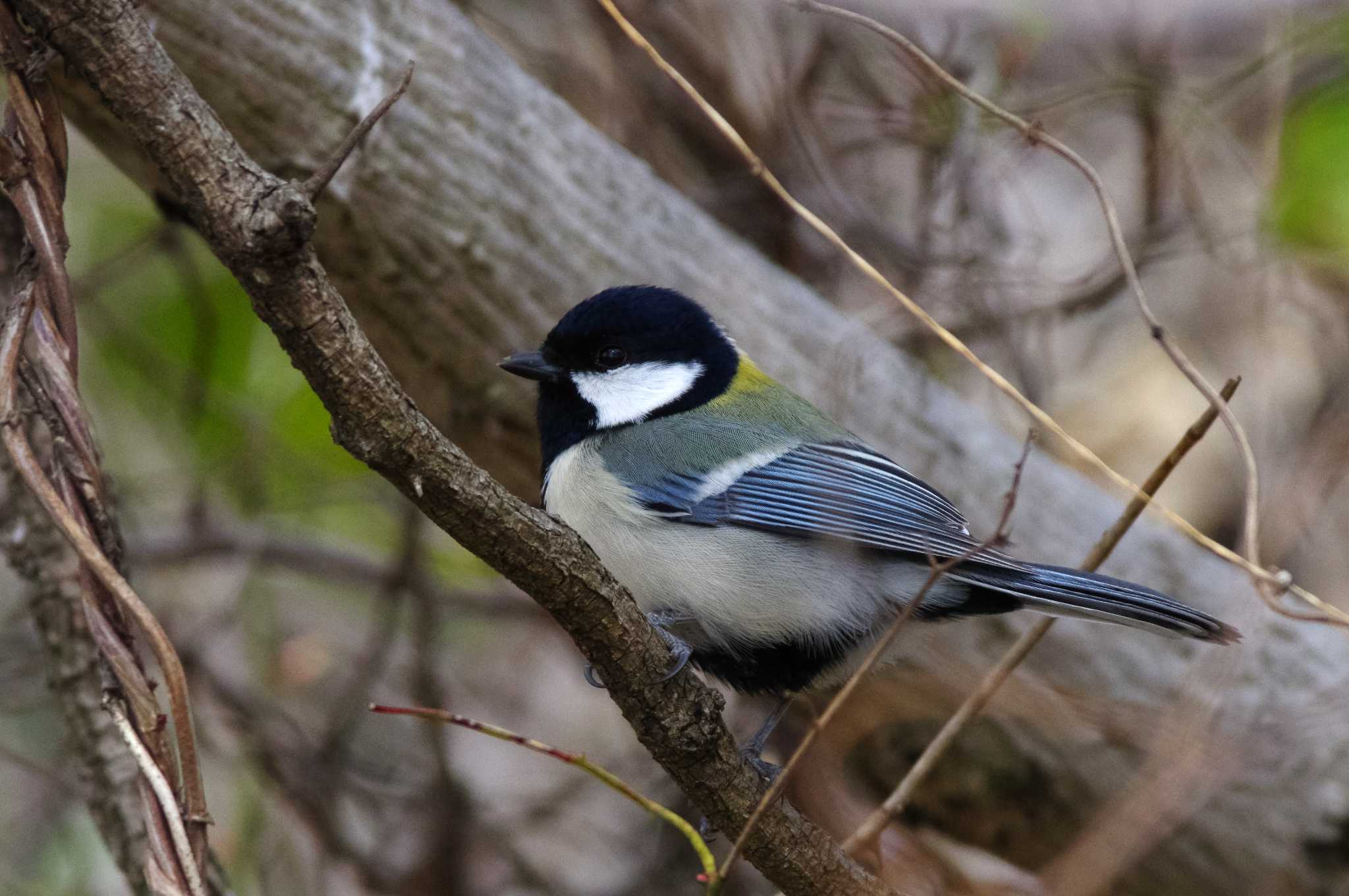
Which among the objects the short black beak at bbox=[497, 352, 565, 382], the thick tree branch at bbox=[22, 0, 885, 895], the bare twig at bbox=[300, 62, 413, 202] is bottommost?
the short black beak at bbox=[497, 352, 565, 382]

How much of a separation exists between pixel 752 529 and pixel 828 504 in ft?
0.46

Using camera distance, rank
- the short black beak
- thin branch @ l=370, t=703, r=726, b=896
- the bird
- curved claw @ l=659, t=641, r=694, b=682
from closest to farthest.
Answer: thin branch @ l=370, t=703, r=726, b=896, curved claw @ l=659, t=641, r=694, b=682, the bird, the short black beak

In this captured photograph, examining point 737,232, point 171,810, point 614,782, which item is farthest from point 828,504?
point 737,232

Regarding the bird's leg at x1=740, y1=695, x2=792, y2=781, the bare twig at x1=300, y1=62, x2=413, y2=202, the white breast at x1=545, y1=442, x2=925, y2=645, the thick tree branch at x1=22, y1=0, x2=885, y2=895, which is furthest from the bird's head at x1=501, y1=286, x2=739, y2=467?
the bare twig at x1=300, y1=62, x2=413, y2=202

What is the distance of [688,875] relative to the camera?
321 cm

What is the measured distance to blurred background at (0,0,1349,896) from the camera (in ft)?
10.4

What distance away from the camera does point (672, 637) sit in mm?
1759

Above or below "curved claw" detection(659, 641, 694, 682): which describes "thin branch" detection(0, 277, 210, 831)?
below

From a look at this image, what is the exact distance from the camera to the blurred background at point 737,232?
317 cm

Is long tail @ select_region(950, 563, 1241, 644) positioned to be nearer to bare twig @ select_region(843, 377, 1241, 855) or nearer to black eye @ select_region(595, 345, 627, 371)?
bare twig @ select_region(843, 377, 1241, 855)

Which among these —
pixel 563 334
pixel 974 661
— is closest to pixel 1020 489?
pixel 974 661

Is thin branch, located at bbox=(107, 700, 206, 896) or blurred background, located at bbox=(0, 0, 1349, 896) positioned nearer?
thin branch, located at bbox=(107, 700, 206, 896)

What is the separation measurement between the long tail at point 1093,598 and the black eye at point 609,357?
2.58ft

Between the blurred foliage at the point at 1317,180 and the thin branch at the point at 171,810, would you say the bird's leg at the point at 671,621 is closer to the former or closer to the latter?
the thin branch at the point at 171,810
